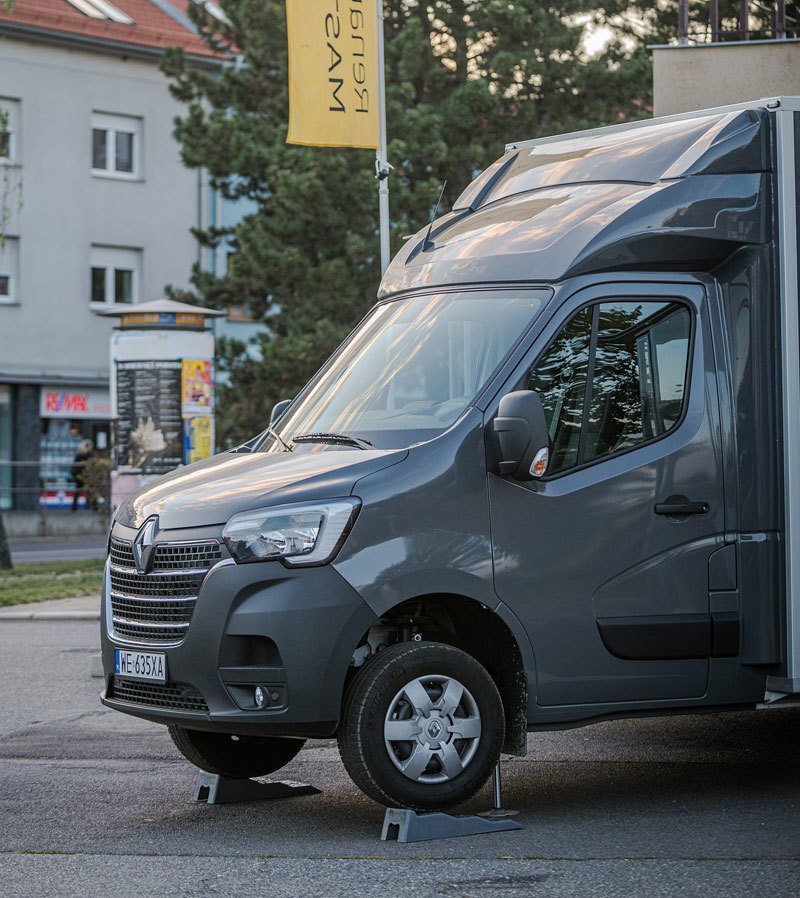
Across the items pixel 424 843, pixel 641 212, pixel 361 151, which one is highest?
pixel 361 151

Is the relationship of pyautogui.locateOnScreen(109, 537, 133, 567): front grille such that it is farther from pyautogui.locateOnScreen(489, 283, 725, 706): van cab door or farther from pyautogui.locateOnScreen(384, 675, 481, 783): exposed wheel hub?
pyautogui.locateOnScreen(489, 283, 725, 706): van cab door

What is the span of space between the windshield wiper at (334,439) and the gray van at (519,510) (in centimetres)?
1

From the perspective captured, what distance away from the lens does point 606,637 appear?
23.2 ft

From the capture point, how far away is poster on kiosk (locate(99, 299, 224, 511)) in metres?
17.5

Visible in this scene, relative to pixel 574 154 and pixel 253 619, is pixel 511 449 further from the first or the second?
pixel 574 154

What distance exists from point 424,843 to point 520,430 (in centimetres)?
162

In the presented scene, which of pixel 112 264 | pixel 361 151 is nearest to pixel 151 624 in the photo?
pixel 361 151

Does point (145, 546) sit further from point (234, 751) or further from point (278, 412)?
point (278, 412)

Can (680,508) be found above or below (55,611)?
above

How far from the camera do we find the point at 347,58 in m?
13.1

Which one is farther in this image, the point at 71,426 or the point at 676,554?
the point at 71,426

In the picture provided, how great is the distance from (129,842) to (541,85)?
2453 cm

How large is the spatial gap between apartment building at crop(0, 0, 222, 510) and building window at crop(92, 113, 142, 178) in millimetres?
32

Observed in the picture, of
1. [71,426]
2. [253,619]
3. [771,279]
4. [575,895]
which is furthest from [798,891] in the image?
[71,426]
